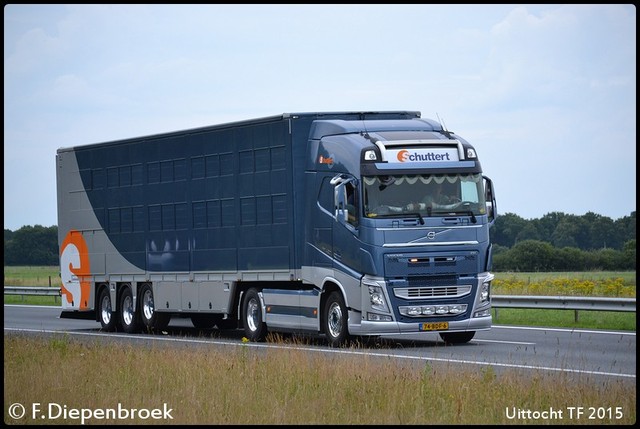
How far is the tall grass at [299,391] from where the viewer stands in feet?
40.7

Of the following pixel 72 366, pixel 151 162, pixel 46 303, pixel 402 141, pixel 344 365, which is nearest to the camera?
pixel 344 365

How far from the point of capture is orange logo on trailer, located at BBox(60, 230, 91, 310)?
101 ft

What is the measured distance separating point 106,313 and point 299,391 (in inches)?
648

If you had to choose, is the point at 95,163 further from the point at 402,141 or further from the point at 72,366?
the point at 72,366

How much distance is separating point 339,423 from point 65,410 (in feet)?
9.86

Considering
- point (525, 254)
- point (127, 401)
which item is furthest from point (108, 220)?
point (525, 254)

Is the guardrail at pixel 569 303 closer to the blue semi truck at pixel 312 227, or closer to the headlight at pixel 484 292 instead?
the headlight at pixel 484 292

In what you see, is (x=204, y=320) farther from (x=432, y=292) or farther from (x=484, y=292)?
(x=484, y=292)

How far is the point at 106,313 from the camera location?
30016 millimetres

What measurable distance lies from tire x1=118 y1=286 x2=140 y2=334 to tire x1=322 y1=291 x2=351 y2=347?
→ 7093 mm

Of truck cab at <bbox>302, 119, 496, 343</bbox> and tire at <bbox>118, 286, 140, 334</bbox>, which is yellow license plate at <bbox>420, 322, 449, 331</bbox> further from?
tire at <bbox>118, 286, 140, 334</bbox>

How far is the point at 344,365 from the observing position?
16406 mm

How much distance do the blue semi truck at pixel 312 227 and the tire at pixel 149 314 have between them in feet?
0.13

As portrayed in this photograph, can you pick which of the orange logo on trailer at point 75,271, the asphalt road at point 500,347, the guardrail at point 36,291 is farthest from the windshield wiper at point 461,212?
the guardrail at point 36,291
